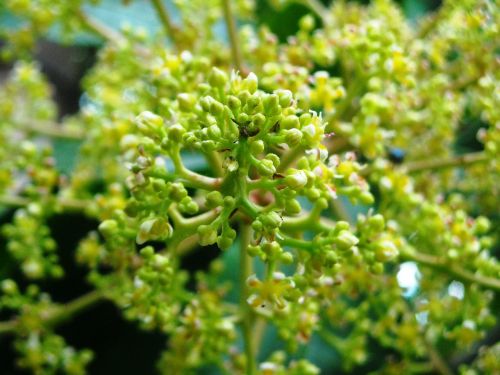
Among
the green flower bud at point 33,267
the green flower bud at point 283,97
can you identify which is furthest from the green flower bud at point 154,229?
the green flower bud at point 33,267

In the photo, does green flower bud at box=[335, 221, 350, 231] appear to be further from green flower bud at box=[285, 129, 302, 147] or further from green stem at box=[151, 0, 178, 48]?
green stem at box=[151, 0, 178, 48]

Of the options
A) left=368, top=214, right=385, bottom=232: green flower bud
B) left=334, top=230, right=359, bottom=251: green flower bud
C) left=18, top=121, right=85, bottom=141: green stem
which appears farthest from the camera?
left=18, top=121, right=85, bottom=141: green stem

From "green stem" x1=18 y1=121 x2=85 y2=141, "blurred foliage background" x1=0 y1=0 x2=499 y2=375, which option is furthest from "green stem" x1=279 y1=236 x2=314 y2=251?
"green stem" x1=18 y1=121 x2=85 y2=141

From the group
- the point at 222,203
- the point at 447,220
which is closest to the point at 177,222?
the point at 222,203

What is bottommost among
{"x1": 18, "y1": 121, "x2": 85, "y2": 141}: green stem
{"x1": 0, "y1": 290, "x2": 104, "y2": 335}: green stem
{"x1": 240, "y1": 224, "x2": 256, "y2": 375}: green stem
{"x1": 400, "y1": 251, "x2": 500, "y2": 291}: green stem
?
{"x1": 0, "y1": 290, "x2": 104, "y2": 335}: green stem

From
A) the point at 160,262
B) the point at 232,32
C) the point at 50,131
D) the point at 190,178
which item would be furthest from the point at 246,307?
the point at 50,131

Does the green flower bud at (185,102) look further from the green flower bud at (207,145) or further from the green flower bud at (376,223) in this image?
the green flower bud at (376,223)
